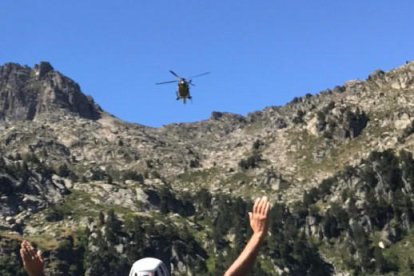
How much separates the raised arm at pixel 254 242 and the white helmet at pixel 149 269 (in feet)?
2.86

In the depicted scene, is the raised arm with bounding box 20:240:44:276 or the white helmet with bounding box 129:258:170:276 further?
the raised arm with bounding box 20:240:44:276

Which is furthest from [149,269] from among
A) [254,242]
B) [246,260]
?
[254,242]

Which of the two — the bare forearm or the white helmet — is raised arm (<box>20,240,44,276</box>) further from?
the bare forearm

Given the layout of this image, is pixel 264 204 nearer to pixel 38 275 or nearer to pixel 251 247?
pixel 251 247

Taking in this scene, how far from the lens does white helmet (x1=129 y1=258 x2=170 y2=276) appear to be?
862 centimetres

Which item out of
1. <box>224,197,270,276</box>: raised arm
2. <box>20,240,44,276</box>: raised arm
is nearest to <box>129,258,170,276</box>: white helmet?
<box>224,197,270,276</box>: raised arm

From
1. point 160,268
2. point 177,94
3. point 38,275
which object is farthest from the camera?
point 177,94

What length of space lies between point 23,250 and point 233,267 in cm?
337

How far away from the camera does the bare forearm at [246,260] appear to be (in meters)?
8.78

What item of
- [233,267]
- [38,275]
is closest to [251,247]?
[233,267]

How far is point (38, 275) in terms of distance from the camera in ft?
30.7

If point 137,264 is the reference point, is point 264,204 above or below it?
above

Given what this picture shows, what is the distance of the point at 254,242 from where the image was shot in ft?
30.2

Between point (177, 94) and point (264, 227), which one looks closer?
point (264, 227)
